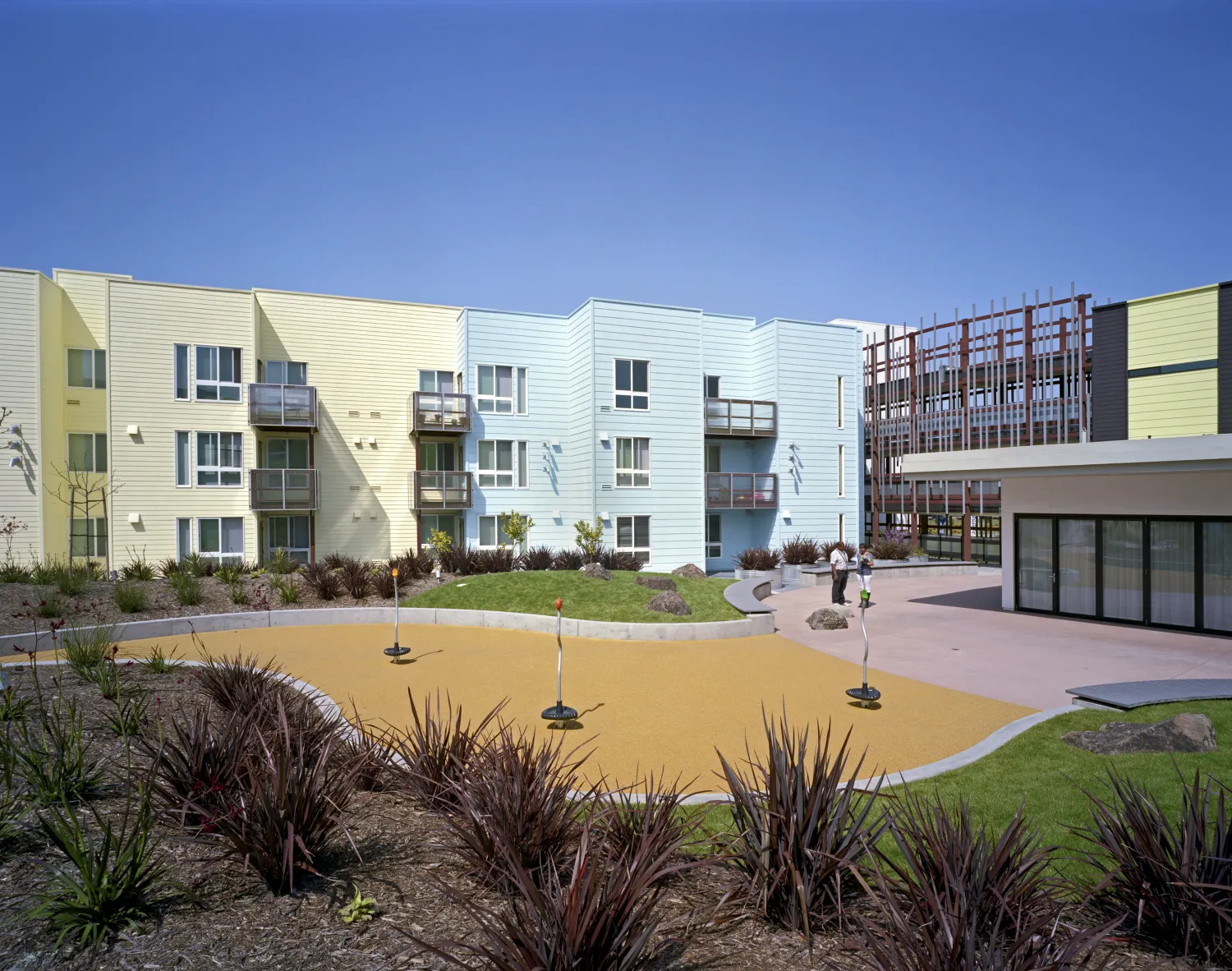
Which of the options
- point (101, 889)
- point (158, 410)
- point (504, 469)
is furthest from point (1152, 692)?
point (158, 410)

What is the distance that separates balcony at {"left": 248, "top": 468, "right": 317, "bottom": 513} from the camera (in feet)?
79.6

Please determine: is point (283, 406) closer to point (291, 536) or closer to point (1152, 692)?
point (291, 536)

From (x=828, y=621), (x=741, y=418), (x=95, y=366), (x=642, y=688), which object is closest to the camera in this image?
(x=642, y=688)

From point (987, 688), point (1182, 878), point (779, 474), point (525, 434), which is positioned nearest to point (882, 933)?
point (1182, 878)

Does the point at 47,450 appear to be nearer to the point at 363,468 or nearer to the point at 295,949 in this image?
the point at 363,468

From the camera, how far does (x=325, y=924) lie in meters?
3.62

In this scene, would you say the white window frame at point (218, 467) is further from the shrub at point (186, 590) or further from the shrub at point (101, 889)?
the shrub at point (101, 889)

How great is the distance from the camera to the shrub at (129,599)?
47.7 feet

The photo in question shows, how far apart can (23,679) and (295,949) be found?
7.61 metres

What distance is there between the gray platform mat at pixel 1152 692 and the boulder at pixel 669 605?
7.60 m

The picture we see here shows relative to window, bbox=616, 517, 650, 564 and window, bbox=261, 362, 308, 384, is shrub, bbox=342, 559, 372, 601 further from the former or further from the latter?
window, bbox=261, 362, 308, 384

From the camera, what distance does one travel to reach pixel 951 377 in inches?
1350

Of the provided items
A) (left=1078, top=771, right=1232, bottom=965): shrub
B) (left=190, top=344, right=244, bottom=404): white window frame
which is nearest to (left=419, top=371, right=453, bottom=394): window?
(left=190, top=344, right=244, bottom=404): white window frame

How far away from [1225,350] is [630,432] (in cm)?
1988
